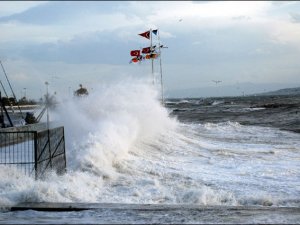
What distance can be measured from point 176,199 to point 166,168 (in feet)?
13.8

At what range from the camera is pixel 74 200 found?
9492 mm

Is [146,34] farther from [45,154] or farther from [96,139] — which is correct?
[45,154]

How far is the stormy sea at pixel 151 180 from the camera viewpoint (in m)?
7.97

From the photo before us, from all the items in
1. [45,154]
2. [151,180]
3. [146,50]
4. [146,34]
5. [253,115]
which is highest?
[146,34]

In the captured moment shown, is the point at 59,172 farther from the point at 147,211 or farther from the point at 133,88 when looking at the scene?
the point at 133,88

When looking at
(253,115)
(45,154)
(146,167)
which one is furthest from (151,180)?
(253,115)

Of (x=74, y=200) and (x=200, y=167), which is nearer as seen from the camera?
(x=74, y=200)

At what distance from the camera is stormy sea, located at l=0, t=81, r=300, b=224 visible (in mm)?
7969

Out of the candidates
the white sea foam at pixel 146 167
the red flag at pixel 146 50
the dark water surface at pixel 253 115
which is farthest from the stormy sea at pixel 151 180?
the red flag at pixel 146 50

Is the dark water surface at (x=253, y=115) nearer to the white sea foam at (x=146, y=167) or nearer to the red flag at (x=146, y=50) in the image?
the red flag at (x=146, y=50)

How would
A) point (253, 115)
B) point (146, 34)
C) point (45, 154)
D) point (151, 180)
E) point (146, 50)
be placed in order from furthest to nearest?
point (253, 115) → point (146, 50) → point (146, 34) → point (151, 180) → point (45, 154)

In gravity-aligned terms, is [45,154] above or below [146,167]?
above

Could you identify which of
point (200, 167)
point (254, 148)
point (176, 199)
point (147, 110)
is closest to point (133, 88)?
point (147, 110)

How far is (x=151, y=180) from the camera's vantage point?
1185 cm
